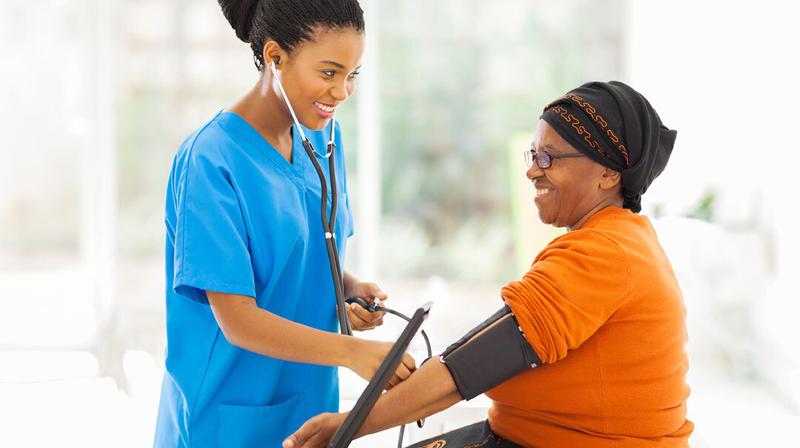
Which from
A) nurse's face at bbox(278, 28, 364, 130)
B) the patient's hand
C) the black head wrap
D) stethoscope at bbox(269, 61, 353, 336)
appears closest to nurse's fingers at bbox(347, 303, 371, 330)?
stethoscope at bbox(269, 61, 353, 336)

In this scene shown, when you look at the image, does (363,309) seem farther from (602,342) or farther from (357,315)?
(602,342)

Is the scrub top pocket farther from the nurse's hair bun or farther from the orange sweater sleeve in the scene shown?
the nurse's hair bun

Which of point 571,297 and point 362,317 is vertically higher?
point 571,297

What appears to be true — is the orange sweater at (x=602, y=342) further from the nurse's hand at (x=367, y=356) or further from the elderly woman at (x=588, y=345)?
the nurse's hand at (x=367, y=356)

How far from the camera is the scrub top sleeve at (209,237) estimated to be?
1257 mm

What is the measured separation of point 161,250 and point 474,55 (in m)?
1.91

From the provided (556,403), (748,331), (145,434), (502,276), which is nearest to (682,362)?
(556,403)

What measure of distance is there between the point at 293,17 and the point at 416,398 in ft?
2.21

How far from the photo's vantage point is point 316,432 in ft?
4.47

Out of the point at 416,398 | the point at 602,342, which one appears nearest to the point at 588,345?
the point at 602,342

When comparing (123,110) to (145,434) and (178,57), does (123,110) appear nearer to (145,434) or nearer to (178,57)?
(178,57)

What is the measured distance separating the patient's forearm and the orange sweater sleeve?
17 centimetres

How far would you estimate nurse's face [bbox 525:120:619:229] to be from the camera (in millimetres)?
1479

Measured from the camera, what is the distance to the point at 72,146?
405cm
